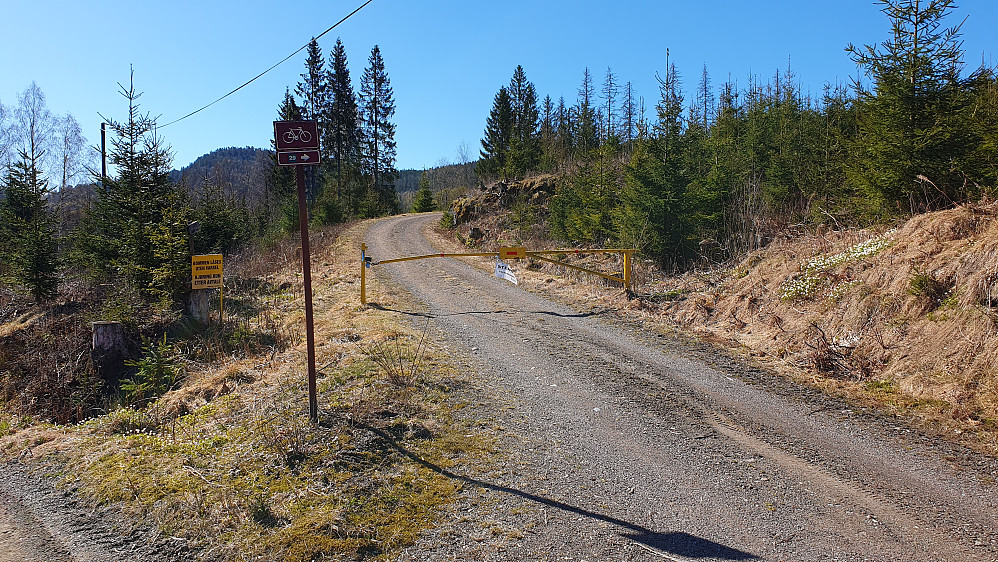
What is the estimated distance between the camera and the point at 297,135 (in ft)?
17.1

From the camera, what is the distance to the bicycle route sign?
5191mm

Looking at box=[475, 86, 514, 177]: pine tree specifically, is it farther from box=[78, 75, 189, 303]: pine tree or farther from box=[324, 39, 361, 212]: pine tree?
box=[78, 75, 189, 303]: pine tree

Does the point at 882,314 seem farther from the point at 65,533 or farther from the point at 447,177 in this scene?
the point at 447,177

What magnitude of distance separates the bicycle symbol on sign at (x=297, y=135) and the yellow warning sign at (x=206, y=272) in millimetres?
6823

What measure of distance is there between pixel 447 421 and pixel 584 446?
59.3 inches

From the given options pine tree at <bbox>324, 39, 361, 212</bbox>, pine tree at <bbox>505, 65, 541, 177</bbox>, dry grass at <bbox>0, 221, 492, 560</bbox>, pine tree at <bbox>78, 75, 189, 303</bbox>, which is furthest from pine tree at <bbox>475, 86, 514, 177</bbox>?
dry grass at <bbox>0, 221, 492, 560</bbox>

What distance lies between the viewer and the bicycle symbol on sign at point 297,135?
521cm

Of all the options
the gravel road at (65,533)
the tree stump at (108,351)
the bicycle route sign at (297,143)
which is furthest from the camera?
the tree stump at (108,351)

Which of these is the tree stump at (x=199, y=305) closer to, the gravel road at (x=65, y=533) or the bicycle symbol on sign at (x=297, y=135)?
the gravel road at (x=65, y=533)

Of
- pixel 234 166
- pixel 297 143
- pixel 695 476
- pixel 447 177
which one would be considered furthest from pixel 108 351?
pixel 234 166

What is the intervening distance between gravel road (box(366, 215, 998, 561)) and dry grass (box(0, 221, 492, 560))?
45cm

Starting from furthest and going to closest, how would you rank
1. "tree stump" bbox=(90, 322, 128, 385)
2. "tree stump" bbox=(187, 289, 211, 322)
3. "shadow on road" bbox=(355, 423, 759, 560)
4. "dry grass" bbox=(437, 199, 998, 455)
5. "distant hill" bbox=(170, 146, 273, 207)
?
"distant hill" bbox=(170, 146, 273, 207) < "tree stump" bbox=(187, 289, 211, 322) < "tree stump" bbox=(90, 322, 128, 385) < "dry grass" bbox=(437, 199, 998, 455) < "shadow on road" bbox=(355, 423, 759, 560)

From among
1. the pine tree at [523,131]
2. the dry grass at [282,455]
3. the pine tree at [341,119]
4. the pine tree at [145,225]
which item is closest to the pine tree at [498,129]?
the pine tree at [523,131]

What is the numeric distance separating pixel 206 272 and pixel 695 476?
1007 centimetres
